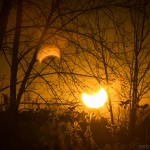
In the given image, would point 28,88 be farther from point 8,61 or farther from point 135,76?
point 135,76

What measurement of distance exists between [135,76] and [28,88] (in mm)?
4936

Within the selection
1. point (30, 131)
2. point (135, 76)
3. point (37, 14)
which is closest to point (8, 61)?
point (37, 14)

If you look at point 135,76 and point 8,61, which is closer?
point 8,61

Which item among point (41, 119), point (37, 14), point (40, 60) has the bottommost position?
point (41, 119)

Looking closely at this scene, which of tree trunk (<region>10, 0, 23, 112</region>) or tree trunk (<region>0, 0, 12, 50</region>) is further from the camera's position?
tree trunk (<region>10, 0, 23, 112</region>)

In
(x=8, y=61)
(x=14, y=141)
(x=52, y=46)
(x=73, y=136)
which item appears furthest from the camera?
(x=8, y=61)

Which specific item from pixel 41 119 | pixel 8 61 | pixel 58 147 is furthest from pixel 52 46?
pixel 58 147

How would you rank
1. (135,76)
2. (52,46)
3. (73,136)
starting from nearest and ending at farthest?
(73,136) < (52,46) < (135,76)

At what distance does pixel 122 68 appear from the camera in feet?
25.9

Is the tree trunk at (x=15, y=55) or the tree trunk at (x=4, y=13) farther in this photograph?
the tree trunk at (x=15, y=55)

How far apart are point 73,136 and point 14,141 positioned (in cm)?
155

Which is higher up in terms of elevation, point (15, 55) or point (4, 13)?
point (4, 13)

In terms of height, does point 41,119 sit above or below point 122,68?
below

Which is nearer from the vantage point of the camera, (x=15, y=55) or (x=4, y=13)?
(x=4, y=13)
